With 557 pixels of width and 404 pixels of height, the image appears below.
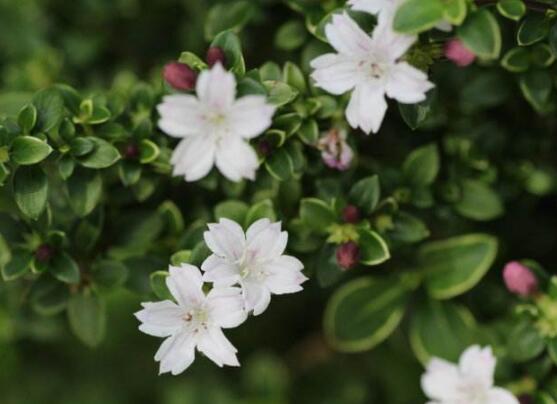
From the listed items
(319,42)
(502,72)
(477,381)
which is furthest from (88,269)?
(502,72)

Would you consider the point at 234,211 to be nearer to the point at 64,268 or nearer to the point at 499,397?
the point at 64,268

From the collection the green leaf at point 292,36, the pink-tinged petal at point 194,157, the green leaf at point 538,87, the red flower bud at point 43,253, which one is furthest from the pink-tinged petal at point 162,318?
the green leaf at point 538,87

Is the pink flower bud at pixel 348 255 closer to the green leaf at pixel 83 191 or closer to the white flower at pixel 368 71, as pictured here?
the white flower at pixel 368 71

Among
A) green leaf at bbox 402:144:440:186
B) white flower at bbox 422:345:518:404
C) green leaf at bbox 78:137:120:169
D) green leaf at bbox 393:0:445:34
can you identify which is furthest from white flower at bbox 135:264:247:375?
green leaf at bbox 402:144:440:186

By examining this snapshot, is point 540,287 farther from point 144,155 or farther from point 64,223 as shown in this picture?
point 64,223

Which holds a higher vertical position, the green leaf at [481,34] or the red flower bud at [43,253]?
the green leaf at [481,34]

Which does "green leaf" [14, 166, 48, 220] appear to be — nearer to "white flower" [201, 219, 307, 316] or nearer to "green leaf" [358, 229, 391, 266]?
"white flower" [201, 219, 307, 316]
